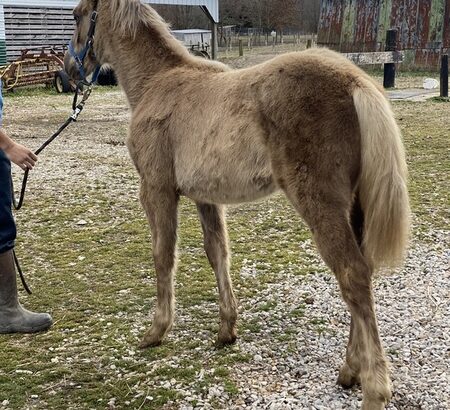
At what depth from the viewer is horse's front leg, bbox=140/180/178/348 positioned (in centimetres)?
347

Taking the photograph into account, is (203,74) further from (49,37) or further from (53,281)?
(49,37)

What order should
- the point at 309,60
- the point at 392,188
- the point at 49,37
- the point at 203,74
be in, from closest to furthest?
the point at 392,188
the point at 309,60
the point at 203,74
the point at 49,37

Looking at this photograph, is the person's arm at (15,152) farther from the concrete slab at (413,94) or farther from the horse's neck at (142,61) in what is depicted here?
the concrete slab at (413,94)

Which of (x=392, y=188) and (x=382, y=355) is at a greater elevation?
(x=392, y=188)

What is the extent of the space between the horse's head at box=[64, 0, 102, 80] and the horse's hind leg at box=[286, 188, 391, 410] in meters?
2.29

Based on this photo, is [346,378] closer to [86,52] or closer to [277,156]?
[277,156]

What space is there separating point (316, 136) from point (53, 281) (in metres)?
2.83

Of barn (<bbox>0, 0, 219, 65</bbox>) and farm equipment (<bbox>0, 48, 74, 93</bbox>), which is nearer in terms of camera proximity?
farm equipment (<bbox>0, 48, 74, 93</bbox>)

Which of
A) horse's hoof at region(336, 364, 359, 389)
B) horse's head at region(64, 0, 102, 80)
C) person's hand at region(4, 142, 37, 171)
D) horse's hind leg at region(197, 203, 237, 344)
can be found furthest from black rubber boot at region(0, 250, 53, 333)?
horse's hoof at region(336, 364, 359, 389)

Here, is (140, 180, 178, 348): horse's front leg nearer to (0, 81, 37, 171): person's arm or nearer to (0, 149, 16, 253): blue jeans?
(0, 81, 37, 171): person's arm

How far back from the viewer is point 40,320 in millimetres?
3740

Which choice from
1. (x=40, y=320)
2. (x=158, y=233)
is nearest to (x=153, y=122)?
(x=158, y=233)

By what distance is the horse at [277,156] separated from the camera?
2.57m

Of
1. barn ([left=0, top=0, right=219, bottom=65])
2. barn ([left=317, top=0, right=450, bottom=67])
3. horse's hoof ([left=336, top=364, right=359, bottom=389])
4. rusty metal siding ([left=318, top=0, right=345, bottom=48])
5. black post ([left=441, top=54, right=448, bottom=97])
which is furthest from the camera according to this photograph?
rusty metal siding ([left=318, top=0, right=345, bottom=48])
